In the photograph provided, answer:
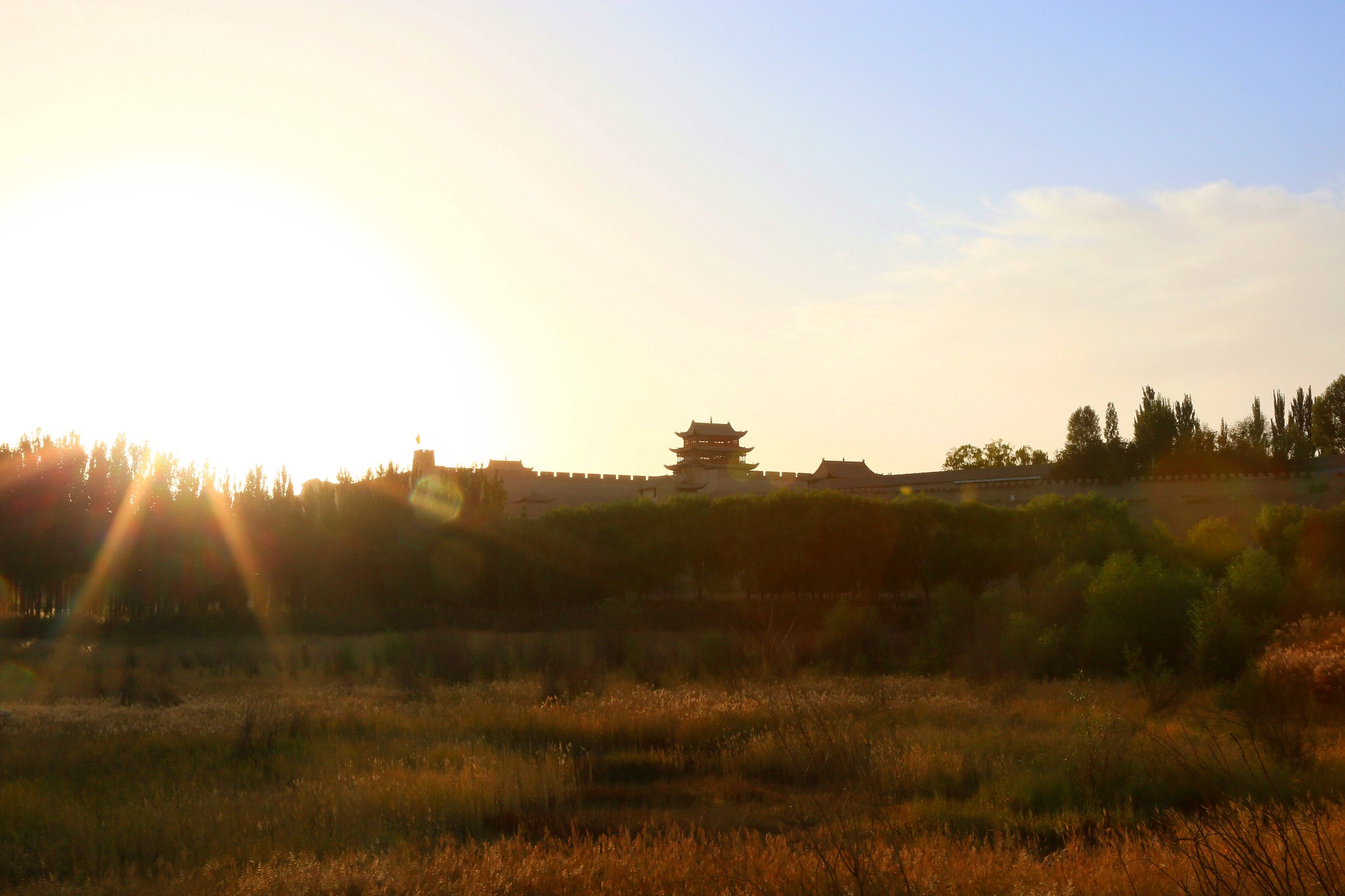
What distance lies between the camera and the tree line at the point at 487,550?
33.6m

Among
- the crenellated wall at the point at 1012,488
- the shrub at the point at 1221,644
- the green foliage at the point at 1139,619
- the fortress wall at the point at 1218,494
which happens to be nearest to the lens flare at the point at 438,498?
the crenellated wall at the point at 1012,488

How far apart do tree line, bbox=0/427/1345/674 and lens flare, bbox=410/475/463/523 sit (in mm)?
136

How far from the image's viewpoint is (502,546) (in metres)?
38.3

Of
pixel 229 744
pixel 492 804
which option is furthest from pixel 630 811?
pixel 229 744

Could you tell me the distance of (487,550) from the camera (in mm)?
38406

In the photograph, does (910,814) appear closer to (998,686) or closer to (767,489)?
(998,686)

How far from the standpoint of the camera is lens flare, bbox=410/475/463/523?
133ft

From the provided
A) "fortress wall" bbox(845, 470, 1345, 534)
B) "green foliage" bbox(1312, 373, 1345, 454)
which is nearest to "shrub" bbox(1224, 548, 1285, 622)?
"fortress wall" bbox(845, 470, 1345, 534)

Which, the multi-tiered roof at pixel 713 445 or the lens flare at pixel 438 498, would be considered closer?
the lens flare at pixel 438 498

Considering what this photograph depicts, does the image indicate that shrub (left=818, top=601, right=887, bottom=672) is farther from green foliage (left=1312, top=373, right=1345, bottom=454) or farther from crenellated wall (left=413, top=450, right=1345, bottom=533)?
green foliage (left=1312, top=373, right=1345, bottom=454)

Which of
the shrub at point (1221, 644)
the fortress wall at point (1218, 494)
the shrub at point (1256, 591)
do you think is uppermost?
the fortress wall at point (1218, 494)

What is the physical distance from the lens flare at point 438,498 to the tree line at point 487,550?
5.4 inches

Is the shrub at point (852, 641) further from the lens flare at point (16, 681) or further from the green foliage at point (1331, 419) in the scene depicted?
the green foliage at point (1331, 419)

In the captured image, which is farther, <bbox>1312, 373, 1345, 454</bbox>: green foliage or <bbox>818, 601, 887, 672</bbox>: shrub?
<bbox>1312, 373, 1345, 454</bbox>: green foliage
